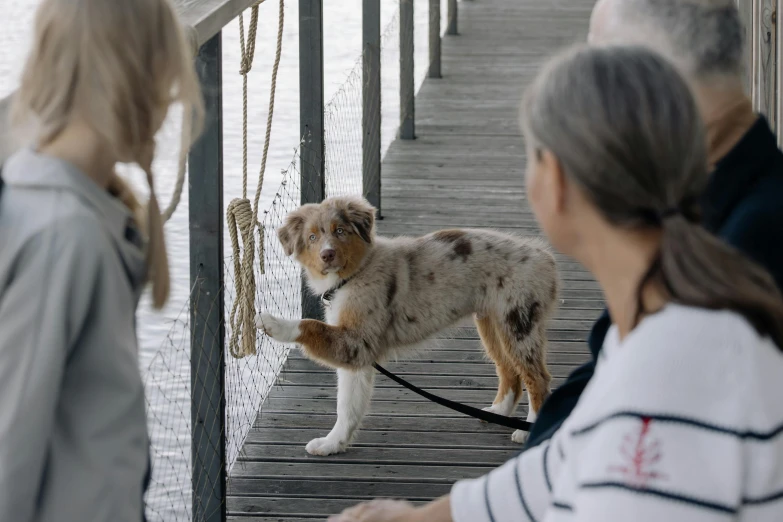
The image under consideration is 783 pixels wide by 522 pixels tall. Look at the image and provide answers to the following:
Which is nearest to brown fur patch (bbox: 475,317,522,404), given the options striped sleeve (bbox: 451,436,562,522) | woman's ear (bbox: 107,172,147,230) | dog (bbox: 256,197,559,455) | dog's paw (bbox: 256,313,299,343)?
dog (bbox: 256,197,559,455)

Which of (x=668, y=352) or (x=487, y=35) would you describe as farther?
(x=487, y=35)

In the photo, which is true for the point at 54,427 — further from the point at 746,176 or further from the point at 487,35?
the point at 487,35

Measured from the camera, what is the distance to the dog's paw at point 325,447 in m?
3.59

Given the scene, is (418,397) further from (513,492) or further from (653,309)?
(653,309)

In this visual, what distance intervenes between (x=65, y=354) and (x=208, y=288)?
1.45m

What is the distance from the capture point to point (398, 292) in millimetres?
3725

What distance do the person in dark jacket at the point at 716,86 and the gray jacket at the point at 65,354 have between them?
70cm

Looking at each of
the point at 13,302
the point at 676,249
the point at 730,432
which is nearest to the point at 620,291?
the point at 676,249

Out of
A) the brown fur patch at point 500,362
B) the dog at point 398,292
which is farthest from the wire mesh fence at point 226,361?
the brown fur patch at point 500,362

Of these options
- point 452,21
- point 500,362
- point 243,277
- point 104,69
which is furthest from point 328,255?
point 452,21

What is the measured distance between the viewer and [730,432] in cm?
110

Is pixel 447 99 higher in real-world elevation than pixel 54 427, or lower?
lower

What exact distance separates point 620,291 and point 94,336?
652 mm

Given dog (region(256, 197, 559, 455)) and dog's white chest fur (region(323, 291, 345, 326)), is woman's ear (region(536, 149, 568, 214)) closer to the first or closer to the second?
dog (region(256, 197, 559, 455))
